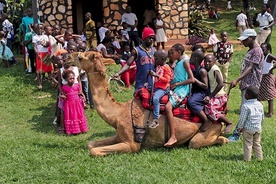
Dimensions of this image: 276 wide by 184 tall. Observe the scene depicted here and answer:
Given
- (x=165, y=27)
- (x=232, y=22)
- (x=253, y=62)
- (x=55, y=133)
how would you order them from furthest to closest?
(x=232, y=22), (x=165, y=27), (x=55, y=133), (x=253, y=62)

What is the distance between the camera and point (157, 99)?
651cm

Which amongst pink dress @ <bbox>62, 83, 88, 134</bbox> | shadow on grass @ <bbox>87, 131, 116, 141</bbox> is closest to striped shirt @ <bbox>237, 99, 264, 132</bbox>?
shadow on grass @ <bbox>87, 131, 116, 141</bbox>

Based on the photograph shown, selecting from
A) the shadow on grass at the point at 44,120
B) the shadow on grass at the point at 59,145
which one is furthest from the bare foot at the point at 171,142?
the shadow on grass at the point at 44,120

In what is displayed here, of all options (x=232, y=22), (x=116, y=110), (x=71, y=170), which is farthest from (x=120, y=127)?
(x=232, y=22)

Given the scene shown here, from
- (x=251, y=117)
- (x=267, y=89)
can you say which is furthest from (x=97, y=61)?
(x=267, y=89)

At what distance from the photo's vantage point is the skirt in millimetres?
9016

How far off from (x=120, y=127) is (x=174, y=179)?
1367 mm

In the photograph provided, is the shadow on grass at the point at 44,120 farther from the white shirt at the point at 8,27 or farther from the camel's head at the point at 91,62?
the white shirt at the point at 8,27

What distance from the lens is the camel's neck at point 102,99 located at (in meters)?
6.77

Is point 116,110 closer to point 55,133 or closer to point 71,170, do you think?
point 71,170

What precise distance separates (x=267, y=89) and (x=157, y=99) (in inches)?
138

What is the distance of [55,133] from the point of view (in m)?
8.50

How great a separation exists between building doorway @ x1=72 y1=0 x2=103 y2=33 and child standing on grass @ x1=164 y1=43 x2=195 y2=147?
486 inches

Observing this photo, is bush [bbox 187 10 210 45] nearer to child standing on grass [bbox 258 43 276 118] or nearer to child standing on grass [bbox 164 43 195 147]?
child standing on grass [bbox 258 43 276 118]
